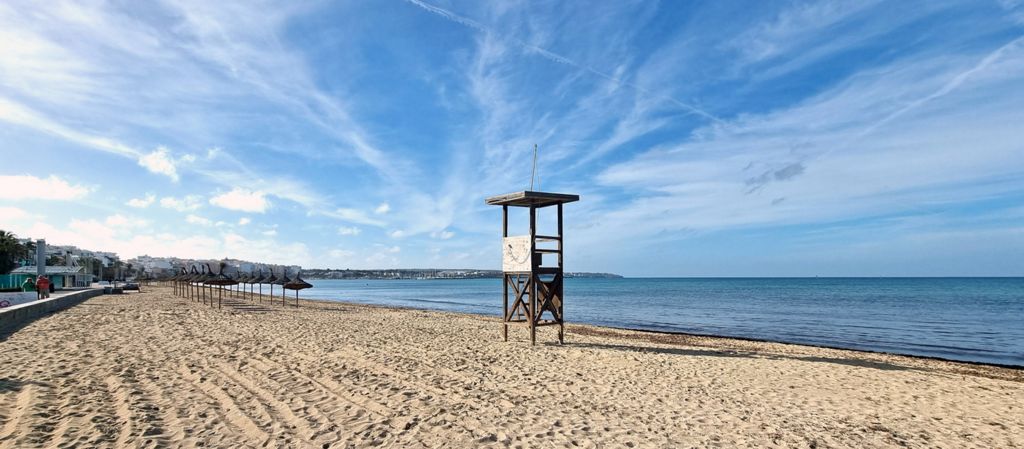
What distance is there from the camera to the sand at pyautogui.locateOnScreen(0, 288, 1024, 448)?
16.9 feet

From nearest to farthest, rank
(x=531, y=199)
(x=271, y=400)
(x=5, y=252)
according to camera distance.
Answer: (x=271, y=400), (x=531, y=199), (x=5, y=252)

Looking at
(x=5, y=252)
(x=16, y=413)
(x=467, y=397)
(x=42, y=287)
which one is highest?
(x=5, y=252)

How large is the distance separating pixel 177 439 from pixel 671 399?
5569 mm

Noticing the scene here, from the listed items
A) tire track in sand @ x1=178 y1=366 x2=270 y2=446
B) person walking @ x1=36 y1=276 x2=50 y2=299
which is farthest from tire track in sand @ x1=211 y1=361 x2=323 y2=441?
person walking @ x1=36 y1=276 x2=50 y2=299

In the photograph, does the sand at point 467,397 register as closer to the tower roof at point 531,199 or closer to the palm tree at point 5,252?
the tower roof at point 531,199

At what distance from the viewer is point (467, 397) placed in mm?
6645

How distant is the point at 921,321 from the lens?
27.1 m

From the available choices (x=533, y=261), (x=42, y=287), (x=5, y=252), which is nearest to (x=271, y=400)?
(x=533, y=261)

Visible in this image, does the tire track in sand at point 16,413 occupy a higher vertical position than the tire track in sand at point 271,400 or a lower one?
higher

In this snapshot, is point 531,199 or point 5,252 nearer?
point 531,199

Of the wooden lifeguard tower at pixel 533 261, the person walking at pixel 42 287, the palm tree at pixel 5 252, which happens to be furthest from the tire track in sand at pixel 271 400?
the palm tree at pixel 5 252

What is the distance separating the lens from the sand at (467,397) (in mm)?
5145

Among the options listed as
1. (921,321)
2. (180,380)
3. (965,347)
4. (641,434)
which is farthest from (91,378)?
(921,321)

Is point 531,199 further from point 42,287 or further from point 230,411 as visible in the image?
point 42,287
